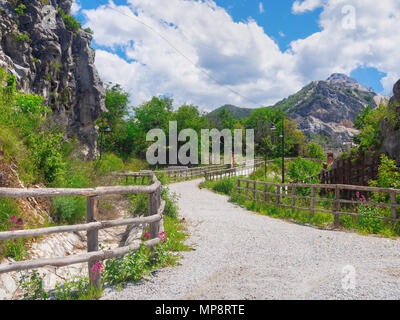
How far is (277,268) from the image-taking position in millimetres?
4594

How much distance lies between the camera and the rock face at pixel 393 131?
1257 cm

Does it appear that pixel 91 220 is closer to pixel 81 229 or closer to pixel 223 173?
pixel 81 229

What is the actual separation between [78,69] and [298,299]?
30946mm

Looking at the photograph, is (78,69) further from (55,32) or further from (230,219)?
(230,219)

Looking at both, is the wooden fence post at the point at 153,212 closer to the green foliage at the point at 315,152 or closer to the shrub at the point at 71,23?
the shrub at the point at 71,23

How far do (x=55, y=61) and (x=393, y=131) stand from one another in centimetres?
2534

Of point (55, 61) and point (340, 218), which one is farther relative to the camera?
point (55, 61)

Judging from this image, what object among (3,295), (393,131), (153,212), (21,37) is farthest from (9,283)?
(21,37)

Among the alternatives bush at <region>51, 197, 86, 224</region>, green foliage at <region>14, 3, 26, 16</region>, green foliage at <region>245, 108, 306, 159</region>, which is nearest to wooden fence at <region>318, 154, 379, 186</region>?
bush at <region>51, 197, 86, 224</region>

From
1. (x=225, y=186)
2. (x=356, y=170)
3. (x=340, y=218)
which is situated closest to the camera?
(x=340, y=218)

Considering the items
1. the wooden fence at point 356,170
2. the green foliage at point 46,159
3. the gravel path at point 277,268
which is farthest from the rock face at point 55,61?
the wooden fence at point 356,170

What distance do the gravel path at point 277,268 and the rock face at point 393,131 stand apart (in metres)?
7.57

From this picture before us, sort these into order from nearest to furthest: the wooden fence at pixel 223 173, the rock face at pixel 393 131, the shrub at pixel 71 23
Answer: the rock face at pixel 393 131, the wooden fence at pixel 223 173, the shrub at pixel 71 23
